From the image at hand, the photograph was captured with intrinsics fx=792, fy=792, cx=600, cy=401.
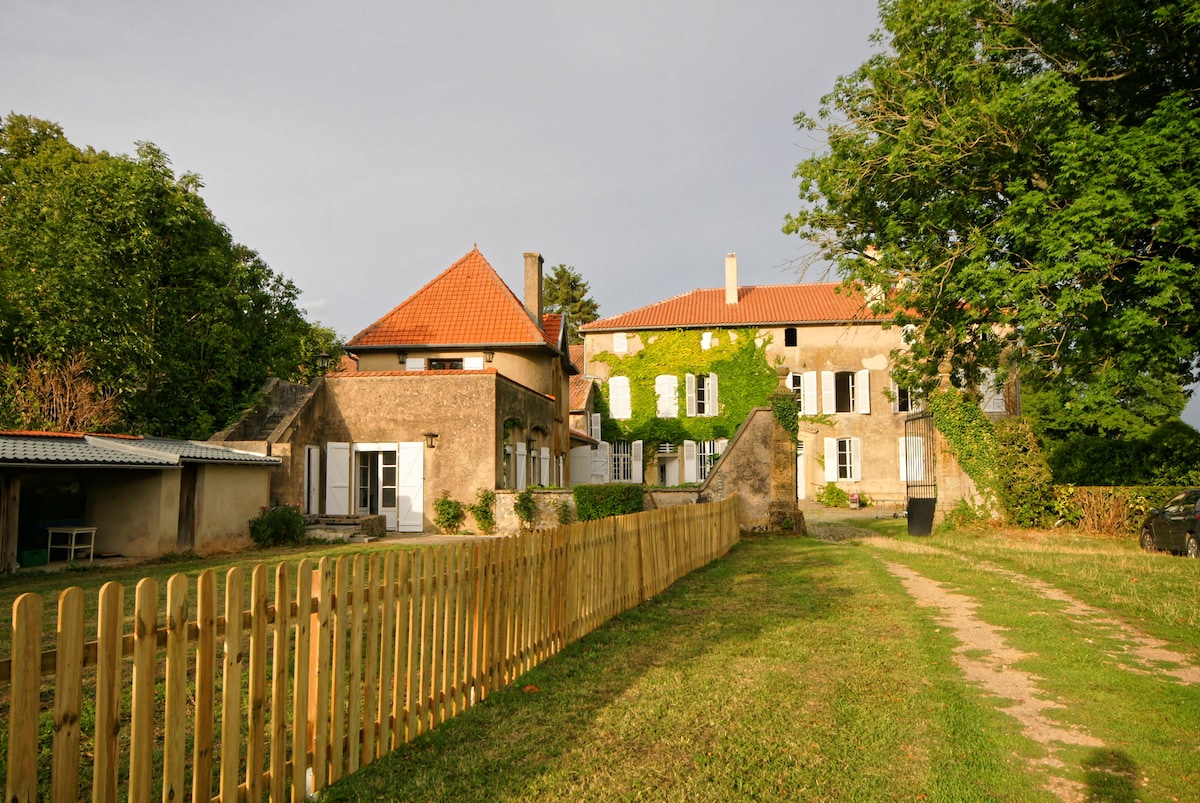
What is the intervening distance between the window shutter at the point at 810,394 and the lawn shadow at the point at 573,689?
78.3 feet

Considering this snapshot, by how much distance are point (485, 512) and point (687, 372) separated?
1794 cm

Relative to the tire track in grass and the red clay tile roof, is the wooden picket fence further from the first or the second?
the red clay tile roof

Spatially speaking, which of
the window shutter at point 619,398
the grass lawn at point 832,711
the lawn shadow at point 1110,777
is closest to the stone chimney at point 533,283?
the window shutter at point 619,398

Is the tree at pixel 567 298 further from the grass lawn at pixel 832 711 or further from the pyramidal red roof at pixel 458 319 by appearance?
the grass lawn at pixel 832 711

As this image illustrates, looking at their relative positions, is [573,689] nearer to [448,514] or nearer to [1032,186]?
[1032,186]

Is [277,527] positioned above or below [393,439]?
below

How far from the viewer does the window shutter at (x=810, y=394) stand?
111ft

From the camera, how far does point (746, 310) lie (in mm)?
35719

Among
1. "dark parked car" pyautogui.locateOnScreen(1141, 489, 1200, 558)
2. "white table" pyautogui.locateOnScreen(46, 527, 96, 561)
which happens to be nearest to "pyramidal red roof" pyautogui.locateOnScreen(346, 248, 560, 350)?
"white table" pyautogui.locateOnScreen(46, 527, 96, 561)

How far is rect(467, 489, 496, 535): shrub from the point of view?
61.1 feet

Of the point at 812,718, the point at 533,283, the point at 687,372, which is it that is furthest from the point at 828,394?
the point at 812,718

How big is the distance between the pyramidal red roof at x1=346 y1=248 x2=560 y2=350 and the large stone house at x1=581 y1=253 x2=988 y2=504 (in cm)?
1094

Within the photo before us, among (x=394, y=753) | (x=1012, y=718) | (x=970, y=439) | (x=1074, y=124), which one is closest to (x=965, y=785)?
(x=1012, y=718)

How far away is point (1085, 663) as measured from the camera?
20.1 feet
